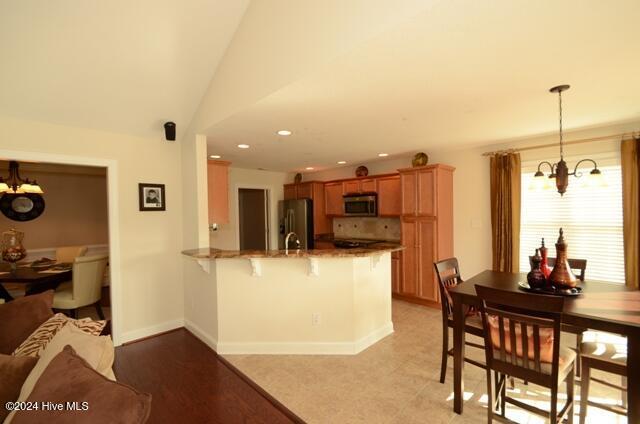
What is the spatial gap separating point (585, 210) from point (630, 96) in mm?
1536

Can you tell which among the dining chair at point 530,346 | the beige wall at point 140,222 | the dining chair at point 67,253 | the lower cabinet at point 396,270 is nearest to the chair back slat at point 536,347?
the dining chair at point 530,346

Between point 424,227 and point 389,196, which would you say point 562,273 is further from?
point 389,196

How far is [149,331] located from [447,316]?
133 inches

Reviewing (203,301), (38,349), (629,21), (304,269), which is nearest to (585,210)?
(629,21)

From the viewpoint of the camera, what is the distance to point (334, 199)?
18.9 feet

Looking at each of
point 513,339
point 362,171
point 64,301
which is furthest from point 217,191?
point 513,339

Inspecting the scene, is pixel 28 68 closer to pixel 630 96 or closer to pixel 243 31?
pixel 243 31

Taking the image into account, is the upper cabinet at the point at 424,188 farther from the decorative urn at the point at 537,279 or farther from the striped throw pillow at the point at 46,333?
the striped throw pillow at the point at 46,333

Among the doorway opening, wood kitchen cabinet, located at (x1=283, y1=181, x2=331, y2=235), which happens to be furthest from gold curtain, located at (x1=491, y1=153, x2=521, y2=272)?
the doorway opening

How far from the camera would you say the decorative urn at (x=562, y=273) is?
2219 mm

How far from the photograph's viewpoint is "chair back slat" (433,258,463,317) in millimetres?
2504

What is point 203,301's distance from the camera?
335cm

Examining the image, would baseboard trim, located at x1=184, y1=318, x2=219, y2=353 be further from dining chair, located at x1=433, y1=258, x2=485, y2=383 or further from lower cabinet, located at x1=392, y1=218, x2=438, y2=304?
lower cabinet, located at x1=392, y1=218, x2=438, y2=304

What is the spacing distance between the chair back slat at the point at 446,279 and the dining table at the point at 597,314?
0.60ft
